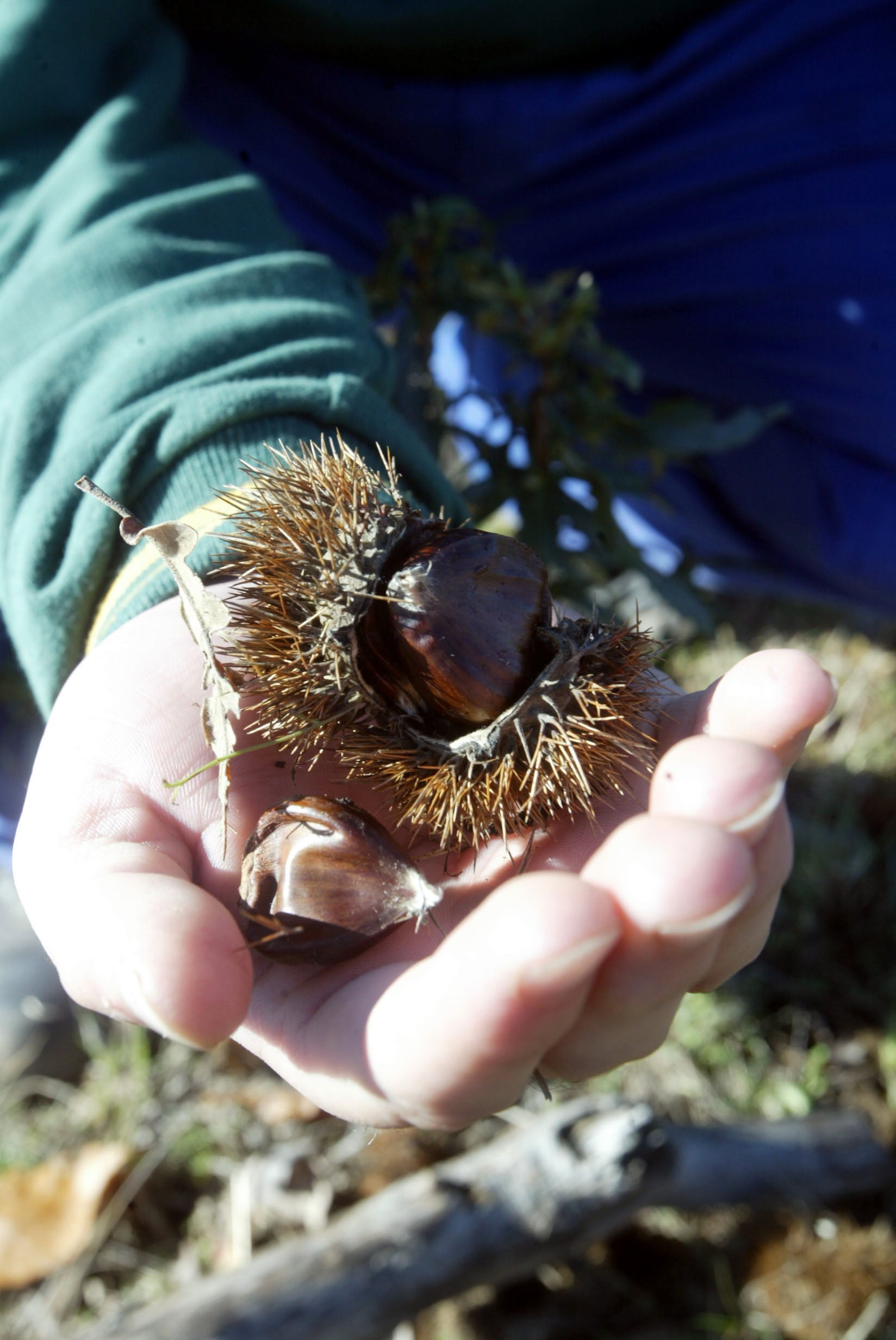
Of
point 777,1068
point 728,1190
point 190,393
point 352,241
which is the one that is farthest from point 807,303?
point 728,1190

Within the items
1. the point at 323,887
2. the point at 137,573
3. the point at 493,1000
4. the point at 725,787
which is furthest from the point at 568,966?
the point at 137,573

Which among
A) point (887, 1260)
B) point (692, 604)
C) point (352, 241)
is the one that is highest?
point (352, 241)

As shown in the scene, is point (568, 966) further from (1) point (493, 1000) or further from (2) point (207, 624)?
(2) point (207, 624)

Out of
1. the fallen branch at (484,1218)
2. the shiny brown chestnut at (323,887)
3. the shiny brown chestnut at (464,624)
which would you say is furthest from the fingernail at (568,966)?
the fallen branch at (484,1218)

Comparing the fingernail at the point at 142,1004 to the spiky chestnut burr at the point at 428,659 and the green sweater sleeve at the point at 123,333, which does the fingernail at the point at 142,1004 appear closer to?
the spiky chestnut burr at the point at 428,659

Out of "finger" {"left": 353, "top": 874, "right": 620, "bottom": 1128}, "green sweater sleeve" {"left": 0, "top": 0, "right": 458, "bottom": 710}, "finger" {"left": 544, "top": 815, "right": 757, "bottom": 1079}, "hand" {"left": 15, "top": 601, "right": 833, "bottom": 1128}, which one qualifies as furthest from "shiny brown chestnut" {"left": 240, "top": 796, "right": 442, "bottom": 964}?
"green sweater sleeve" {"left": 0, "top": 0, "right": 458, "bottom": 710}

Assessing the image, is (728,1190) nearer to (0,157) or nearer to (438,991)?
(438,991)

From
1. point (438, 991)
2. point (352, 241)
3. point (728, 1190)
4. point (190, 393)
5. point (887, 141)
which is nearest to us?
point (438, 991)
